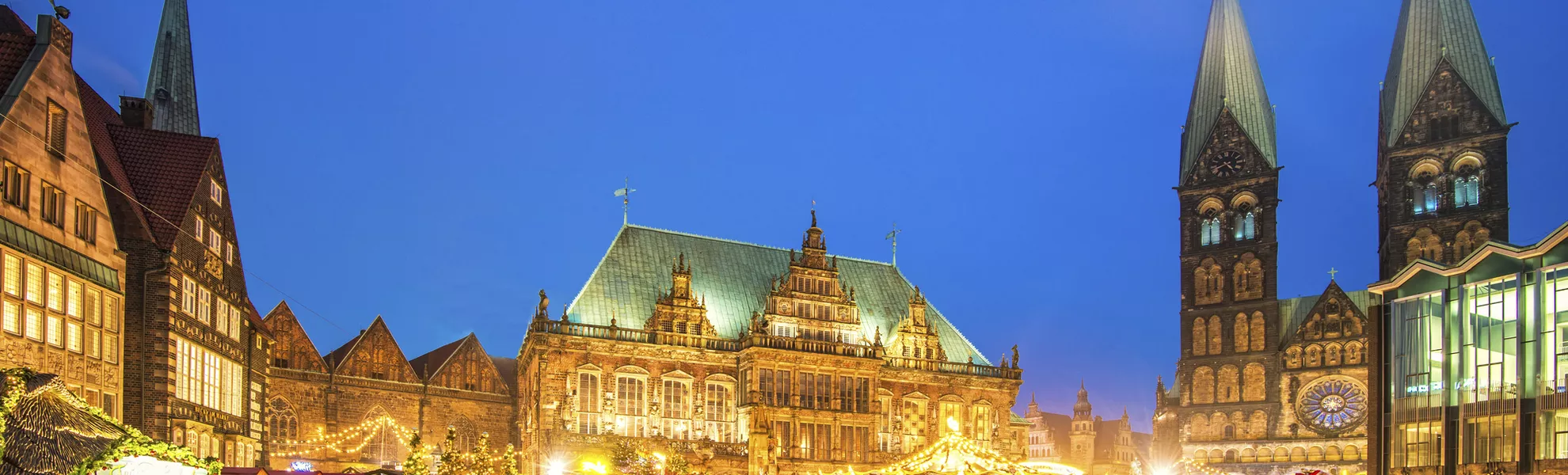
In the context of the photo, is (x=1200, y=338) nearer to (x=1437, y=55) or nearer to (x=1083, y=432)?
(x=1437, y=55)

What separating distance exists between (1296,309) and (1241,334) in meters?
3.59

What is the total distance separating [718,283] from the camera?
65.1 meters

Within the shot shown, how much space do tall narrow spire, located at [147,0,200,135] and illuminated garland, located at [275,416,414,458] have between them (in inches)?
553

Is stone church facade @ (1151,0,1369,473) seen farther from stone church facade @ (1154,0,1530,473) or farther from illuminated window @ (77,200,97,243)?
illuminated window @ (77,200,97,243)

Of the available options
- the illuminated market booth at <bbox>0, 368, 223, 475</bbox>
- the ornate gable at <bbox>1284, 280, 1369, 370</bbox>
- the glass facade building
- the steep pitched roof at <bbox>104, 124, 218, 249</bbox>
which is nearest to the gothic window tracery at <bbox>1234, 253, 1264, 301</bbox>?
the ornate gable at <bbox>1284, 280, 1369, 370</bbox>

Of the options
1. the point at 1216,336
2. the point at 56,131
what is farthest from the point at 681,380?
the point at 1216,336

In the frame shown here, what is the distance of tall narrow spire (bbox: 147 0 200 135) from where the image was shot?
161 feet

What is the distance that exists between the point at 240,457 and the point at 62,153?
13.0m

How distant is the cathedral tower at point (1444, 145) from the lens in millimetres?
76062

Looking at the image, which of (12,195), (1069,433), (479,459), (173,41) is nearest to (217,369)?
(479,459)

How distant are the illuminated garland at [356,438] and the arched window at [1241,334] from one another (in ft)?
156

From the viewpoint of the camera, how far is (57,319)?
2834 centimetres

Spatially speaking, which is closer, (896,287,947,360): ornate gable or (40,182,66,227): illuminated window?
(40,182,66,227): illuminated window

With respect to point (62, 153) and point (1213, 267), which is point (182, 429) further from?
point (1213, 267)
